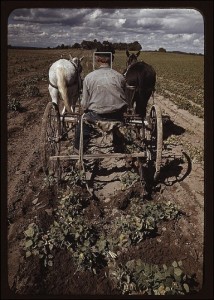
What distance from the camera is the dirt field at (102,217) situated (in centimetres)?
340

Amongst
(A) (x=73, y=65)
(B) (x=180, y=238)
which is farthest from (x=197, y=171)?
(A) (x=73, y=65)

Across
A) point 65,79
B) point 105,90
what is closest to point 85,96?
point 105,90

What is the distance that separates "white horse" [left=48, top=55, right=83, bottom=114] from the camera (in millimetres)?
5668

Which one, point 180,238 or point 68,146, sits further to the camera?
point 68,146

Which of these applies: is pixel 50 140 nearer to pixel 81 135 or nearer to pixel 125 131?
pixel 81 135

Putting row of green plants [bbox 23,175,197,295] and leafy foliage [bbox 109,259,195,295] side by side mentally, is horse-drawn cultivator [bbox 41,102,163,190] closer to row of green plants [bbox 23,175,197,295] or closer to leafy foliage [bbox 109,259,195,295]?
row of green plants [bbox 23,175,197,295]

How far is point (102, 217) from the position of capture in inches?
169

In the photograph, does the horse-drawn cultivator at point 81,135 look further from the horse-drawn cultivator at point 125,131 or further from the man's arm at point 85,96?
the man's arm at point 85,96

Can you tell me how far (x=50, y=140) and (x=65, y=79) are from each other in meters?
1.42

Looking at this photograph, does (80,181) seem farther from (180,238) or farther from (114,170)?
(180,238)

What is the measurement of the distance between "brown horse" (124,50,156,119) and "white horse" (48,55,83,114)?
95 centimetres

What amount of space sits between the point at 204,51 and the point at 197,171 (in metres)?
2.89

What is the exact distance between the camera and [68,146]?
634cm

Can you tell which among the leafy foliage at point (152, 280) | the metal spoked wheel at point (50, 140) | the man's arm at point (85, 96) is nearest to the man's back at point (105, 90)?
the man's arm at point (85, 96)
